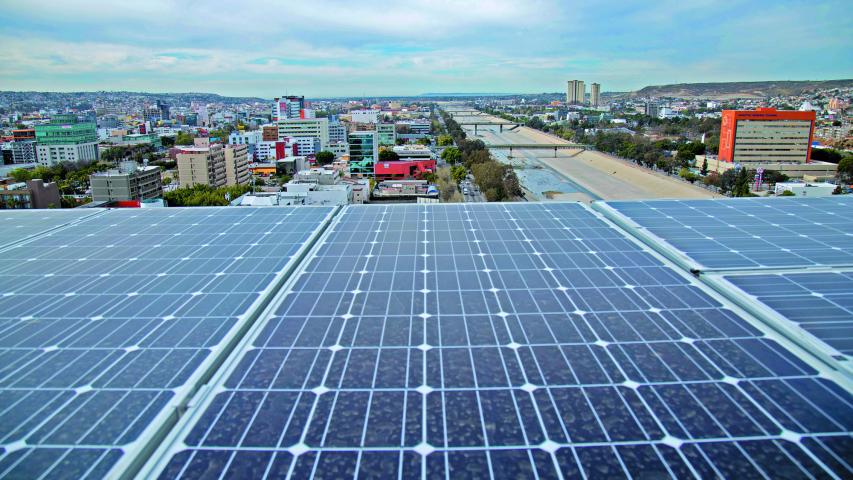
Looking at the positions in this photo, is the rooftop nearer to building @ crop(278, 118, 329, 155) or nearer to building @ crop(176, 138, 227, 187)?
building @ crop(176, 138, 227, 187)

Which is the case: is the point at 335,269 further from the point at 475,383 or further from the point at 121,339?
the point at 475,383

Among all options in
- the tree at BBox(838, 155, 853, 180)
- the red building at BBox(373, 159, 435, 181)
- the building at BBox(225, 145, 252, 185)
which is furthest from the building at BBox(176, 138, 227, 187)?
the tree at BBox(838, 155, 853, 180)

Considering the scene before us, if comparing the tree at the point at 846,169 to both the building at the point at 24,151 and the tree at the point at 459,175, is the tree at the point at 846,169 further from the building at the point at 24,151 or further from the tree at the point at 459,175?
the building at the point at 24,151

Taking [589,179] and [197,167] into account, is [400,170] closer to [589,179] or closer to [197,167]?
[197,167]

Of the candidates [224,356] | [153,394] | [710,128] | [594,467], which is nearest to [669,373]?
[594,467]

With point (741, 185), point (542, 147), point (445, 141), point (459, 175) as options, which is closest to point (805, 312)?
point (741, 185)

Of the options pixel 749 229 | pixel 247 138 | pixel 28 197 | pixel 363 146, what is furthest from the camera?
pixel 247 138
